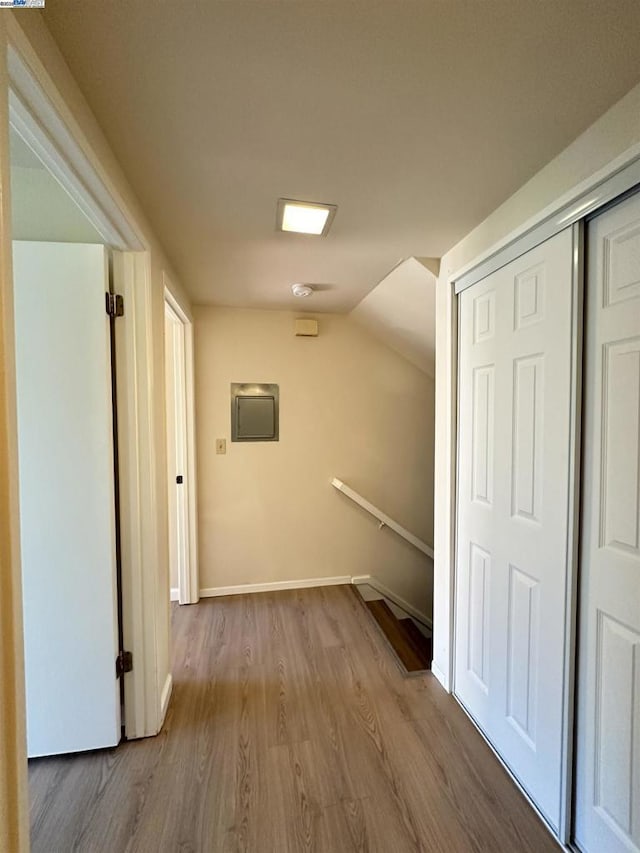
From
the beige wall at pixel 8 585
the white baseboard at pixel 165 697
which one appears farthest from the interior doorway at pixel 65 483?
the beige wall at pixel 8 585

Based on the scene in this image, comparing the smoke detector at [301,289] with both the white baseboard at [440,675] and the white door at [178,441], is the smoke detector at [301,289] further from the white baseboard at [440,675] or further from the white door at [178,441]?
the white baseboard at [440,675]

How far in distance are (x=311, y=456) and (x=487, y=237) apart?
6.19 ft

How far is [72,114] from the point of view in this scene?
847 millimetres

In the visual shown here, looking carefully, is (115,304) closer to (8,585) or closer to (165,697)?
(8,585)

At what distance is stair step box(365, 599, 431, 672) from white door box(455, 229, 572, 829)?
0.36 metres

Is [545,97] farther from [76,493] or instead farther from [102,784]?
[102,784]

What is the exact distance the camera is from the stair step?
2037 mm

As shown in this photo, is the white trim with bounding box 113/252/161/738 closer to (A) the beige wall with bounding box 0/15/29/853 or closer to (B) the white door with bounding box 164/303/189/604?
(A) the beige wall with bounding box 0/15/29/853

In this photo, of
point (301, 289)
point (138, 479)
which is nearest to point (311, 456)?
point (301, 289)

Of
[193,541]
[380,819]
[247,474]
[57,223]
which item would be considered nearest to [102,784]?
[380,819]

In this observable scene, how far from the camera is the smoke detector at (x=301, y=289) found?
222 cm

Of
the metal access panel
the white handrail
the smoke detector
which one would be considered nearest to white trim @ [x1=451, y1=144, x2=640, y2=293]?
the smoke detector

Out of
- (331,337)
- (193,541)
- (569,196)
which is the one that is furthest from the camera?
(331,337)

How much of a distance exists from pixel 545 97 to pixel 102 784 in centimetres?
256
